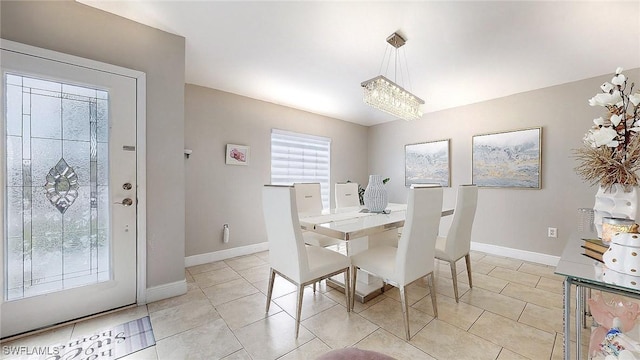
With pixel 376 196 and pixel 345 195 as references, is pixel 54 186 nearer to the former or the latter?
pixel 376 196

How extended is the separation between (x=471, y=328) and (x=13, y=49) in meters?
3.81

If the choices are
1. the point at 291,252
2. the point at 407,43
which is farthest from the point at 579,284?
the point at 407,43

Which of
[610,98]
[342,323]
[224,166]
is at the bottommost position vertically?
[342,323]

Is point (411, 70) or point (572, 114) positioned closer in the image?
point (411, 70)

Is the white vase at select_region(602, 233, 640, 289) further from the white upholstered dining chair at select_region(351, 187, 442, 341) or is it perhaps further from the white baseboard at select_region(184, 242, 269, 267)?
the white baseboard at select_region(184, 242, 269, 267)

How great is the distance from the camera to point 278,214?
1746mm

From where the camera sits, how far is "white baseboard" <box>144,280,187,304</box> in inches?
83.1

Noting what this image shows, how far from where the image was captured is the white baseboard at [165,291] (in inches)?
83.1

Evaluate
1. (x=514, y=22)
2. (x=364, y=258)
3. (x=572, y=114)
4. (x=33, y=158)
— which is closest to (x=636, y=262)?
(x=364, y=258)

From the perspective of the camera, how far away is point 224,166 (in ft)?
10.8

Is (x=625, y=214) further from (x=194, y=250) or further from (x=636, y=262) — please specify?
(x=194, y=250)

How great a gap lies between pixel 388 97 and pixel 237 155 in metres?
2.19

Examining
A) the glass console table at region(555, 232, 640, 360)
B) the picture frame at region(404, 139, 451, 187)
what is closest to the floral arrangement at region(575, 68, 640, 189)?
the glass console table at region(555, 232, 640, 360)

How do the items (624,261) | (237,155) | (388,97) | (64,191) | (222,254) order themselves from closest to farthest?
(624,261), (64,191), (388,97), (222,254), (237,155)
